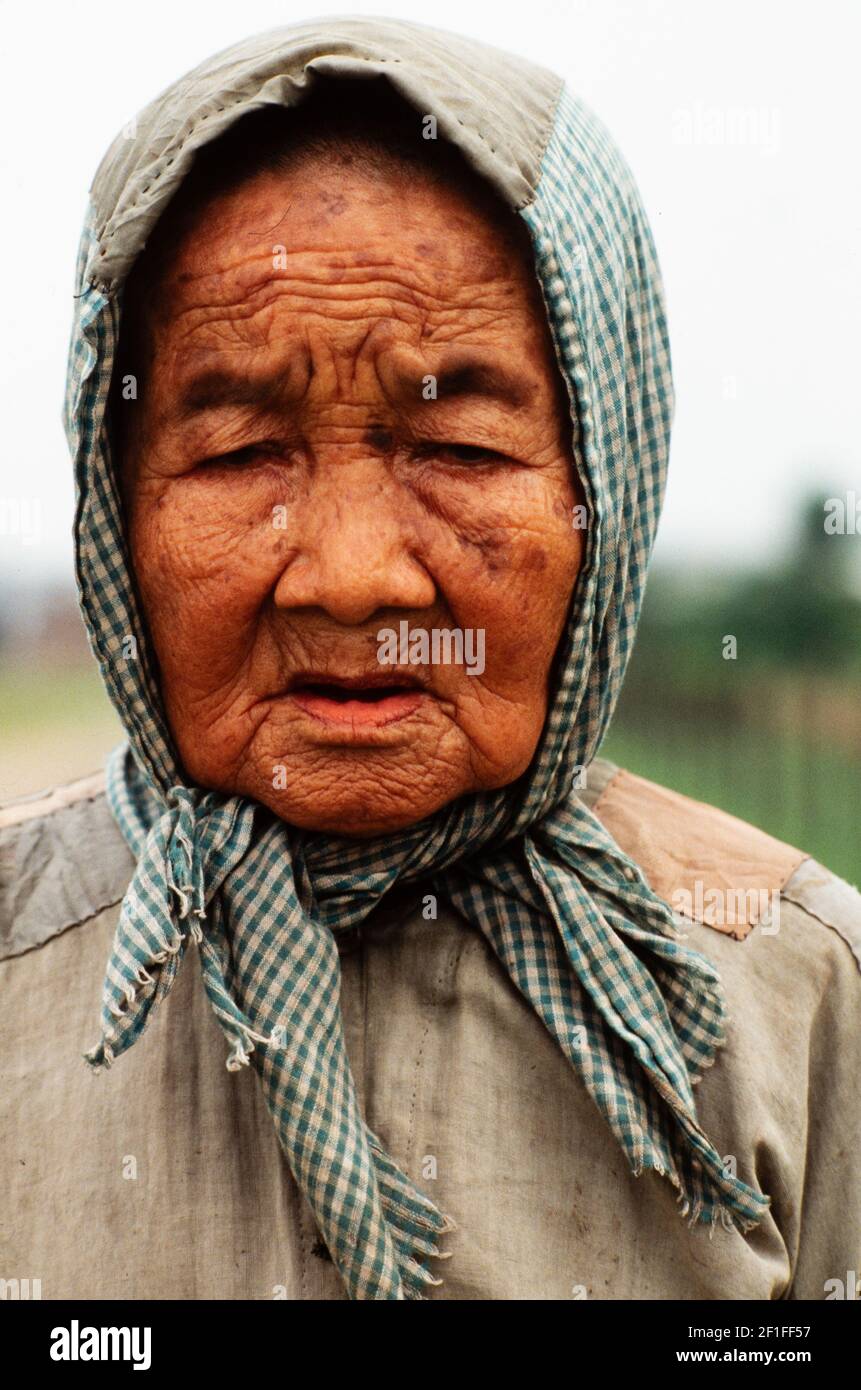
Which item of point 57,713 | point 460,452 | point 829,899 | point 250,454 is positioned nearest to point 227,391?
point 250,454

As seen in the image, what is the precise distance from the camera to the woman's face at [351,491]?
6.03 feet

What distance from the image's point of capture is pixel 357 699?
1.95m

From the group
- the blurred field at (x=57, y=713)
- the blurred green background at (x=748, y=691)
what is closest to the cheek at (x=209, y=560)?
the blurred field at (x=57, y=713)

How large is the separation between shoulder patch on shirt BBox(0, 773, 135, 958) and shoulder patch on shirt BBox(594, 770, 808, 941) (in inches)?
34.4

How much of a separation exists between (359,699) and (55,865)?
73 centimetres

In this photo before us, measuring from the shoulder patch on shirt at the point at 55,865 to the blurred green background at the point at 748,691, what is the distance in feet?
18.8

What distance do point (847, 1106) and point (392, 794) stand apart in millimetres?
928

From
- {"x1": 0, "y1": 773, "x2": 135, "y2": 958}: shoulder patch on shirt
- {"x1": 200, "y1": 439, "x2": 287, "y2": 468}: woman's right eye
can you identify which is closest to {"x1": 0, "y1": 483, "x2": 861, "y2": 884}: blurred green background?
{"x1": 0, "y1": 773, "x2": 135, "y2": 958}: shoulder patch on shirt

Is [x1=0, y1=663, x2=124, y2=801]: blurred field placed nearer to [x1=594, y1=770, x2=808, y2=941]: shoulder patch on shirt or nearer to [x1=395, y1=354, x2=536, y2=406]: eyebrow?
[x1=594, y1=770, x2=808, y2=941]: shoulder patch on shirt

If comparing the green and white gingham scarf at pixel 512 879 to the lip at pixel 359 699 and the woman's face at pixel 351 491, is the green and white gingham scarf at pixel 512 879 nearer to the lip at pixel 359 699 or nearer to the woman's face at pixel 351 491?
the woman's face at pixel 351 491

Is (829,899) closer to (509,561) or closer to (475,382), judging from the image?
(509,561)

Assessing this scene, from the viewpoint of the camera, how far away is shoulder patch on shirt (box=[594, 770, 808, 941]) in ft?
7.45

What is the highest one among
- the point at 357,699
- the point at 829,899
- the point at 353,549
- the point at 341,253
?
the point at 341,253

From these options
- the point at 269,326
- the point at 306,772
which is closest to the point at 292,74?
the point at 269,326
